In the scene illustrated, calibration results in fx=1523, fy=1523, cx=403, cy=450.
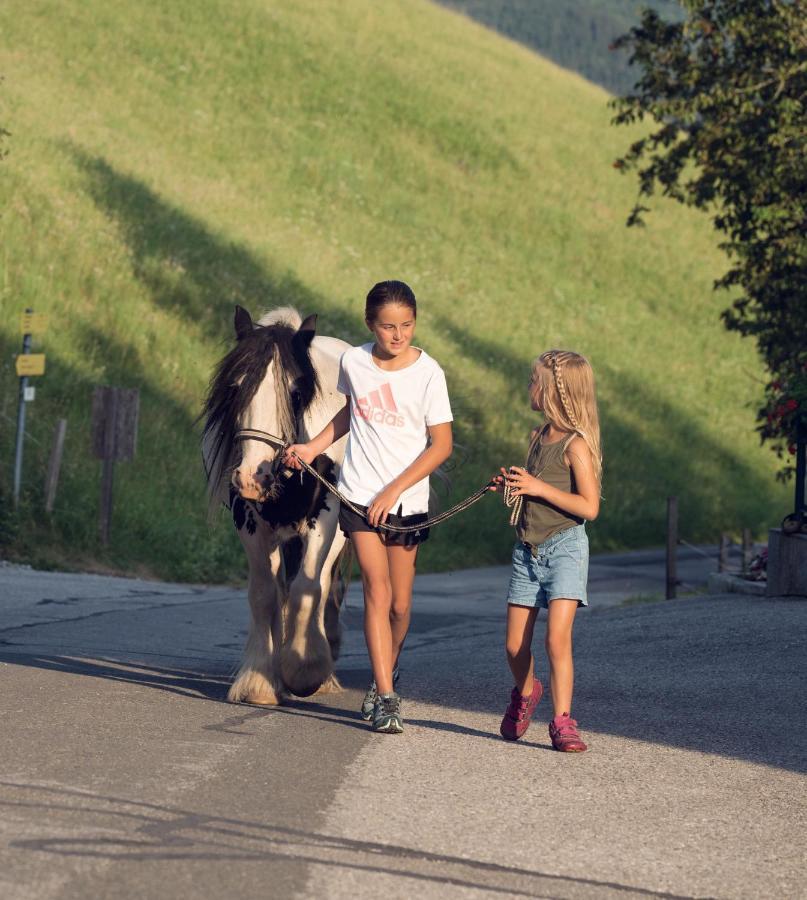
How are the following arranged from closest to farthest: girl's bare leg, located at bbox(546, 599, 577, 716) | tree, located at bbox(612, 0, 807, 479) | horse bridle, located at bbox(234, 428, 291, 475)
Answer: girl's bare leg, located at bbox(546, 599, 577, 716)
horse bridle, located at bbox(234, 428, 291, 475)
tree, located at bbox(612, 0, 807, 479)

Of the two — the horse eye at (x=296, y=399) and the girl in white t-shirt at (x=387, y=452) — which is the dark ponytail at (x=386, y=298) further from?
the horse eye at (x=296, y=399)

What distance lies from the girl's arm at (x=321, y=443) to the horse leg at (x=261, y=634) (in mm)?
856

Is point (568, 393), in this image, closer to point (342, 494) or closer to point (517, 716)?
point (342, 494)

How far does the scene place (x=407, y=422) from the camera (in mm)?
7246

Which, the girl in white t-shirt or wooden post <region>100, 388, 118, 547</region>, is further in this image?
wooden post <region>100, 388, 118, 547</region>

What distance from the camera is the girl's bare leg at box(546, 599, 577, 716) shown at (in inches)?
Answer: 276

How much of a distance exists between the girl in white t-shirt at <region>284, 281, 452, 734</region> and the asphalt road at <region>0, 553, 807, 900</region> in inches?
18.8

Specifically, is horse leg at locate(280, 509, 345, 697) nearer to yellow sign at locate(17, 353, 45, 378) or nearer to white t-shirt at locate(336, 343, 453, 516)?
white t-shirt at locate(336, 343, 453, 516)

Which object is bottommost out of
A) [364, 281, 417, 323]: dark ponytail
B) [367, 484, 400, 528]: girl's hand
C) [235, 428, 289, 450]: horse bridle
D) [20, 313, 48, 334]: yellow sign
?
[367, 484, 400, 528]: girl's hand

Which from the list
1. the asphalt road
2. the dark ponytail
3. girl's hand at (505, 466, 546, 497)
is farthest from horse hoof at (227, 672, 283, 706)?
the dark ponytail

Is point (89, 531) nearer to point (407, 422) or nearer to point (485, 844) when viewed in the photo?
point (407, 422)

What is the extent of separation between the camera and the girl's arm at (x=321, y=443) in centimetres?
754

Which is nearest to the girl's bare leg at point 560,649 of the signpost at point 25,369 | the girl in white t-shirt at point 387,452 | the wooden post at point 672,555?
the girl in white t-shirt at point 387,452

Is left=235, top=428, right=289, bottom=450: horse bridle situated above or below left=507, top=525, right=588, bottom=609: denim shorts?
above
